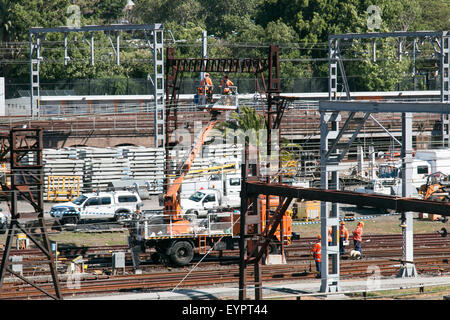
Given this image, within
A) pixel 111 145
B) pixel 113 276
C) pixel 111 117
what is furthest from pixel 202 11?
pixel 113 276

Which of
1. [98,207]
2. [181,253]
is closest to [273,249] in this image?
[181,253]

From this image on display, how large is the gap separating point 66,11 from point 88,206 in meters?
38.7

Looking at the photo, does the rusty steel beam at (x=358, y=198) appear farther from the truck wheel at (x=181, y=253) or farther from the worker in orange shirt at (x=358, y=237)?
the worker in orange shirt at (x=358, y=237)

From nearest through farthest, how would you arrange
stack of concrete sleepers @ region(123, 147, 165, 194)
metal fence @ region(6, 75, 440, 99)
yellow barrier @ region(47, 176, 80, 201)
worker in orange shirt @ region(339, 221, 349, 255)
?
worker in orange shirt @ region(339, 221, 349, 255) < yellow barrier @ region(47, 176, 80, 201) < stack of concrete sleepers @ region(123, 147, 165, 194) < metal fence @ region(6, 75, 440, 99)

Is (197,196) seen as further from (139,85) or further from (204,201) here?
(139,85)

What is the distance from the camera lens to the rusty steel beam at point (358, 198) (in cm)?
1485

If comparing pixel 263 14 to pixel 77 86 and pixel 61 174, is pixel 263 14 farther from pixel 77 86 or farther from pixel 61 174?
pixel 61 174

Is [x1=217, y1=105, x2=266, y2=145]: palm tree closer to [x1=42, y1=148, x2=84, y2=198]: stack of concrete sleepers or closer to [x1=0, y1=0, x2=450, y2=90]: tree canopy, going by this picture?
[x1=42, y1=148, x2=84, y2=198]: stack of concrete sleepers

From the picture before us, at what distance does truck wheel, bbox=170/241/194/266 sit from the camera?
77.8ft

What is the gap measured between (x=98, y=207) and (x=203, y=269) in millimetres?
8244

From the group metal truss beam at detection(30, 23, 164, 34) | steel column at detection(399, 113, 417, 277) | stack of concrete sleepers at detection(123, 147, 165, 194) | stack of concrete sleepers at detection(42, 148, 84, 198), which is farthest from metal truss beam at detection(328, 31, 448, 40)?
steel column at detection(399, 113, 417, 277)

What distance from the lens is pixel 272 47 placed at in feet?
80.5

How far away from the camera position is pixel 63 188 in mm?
36219

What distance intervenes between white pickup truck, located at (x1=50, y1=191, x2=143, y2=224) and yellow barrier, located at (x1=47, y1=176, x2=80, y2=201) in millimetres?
5047
